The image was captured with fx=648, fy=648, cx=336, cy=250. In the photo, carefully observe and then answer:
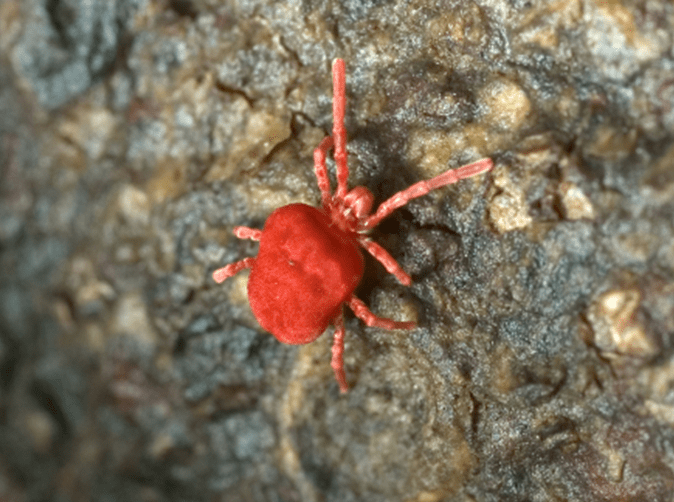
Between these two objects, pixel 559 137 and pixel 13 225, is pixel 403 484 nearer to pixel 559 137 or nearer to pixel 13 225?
pixel 559 137

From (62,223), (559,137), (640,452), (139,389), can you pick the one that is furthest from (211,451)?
(559,137)

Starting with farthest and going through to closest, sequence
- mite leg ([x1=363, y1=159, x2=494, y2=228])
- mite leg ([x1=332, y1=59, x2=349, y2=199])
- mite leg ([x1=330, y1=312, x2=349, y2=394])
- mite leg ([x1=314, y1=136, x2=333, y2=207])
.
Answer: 1. mite leg ([x1=330, y1=312, x2=349, y2=394])
2. mite leg ([x1=314, y1=136, x2=333, y2=207])
3. mite leg ([x1=332, y1=59, x2=349, y2=199])
4. mite leg ([x1=363, y1=159, x2=494, y2=228])

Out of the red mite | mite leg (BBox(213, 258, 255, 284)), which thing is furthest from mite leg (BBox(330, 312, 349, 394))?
mite leg (BBox(213, 258, 255, 284))

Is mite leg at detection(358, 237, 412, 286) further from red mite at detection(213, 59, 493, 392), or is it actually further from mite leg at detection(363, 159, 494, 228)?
mite leg at detection(363, 159, 494, 228)

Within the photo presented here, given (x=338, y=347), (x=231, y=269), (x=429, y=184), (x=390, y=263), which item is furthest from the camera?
(x=231, y=269)

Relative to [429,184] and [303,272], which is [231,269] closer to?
[303,272]

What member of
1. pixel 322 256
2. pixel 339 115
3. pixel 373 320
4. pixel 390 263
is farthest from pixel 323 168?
pixel 373 320

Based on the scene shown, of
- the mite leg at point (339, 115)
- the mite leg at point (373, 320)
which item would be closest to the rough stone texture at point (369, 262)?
the mite leg at point (373, 320)
